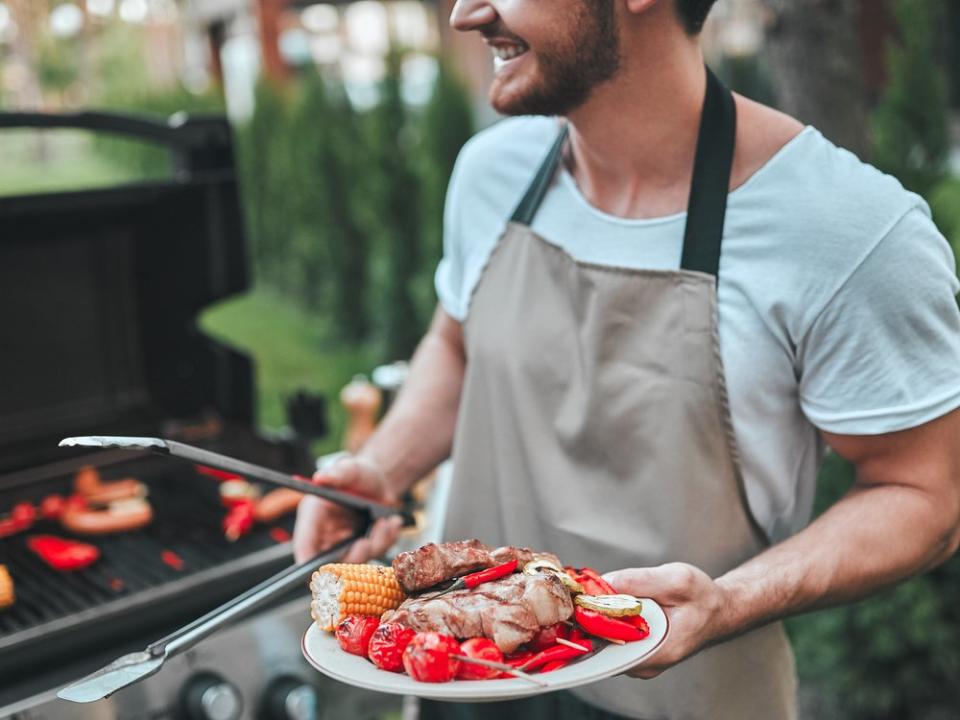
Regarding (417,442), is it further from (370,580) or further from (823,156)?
(823,156)

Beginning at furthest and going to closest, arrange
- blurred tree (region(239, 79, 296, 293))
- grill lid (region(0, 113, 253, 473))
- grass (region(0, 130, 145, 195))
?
grass (region(0, 130, 145, 195)) → blurred tree (region(239, 79, 296, 293)) → grill lid (region(0, 113, 253, 473))

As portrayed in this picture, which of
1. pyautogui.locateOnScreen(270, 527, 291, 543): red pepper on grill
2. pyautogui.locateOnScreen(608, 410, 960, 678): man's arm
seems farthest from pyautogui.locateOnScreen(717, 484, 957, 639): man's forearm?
pyautogui.locateOnScreen(270, 527, 291, 543): red pepper on grill

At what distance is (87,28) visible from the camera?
17047mm

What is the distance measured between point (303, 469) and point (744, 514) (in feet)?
3.79

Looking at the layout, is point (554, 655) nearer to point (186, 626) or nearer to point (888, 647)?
point (186, 626)

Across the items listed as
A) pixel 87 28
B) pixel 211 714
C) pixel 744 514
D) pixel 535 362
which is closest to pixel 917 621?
pixel 744 514

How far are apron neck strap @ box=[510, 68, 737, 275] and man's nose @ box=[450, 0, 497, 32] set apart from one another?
371mm

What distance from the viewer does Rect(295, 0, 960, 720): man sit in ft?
4.55

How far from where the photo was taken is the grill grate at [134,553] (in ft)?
6.17

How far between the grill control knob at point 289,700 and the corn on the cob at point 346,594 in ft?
2.60

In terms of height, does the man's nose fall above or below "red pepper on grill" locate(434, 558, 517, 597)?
above

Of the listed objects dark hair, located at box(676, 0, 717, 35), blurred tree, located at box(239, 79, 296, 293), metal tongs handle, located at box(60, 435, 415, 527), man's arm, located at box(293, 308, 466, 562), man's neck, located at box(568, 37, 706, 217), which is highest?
dark hair, located at box(676, 0, 717, 35)

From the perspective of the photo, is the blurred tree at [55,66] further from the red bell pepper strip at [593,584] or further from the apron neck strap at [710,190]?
the red bell pepper strip at [593,584]

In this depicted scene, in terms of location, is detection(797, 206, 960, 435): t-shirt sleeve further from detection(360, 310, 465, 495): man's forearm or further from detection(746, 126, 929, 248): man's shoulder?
detection(360, 310, 465, 495): man's forearm
